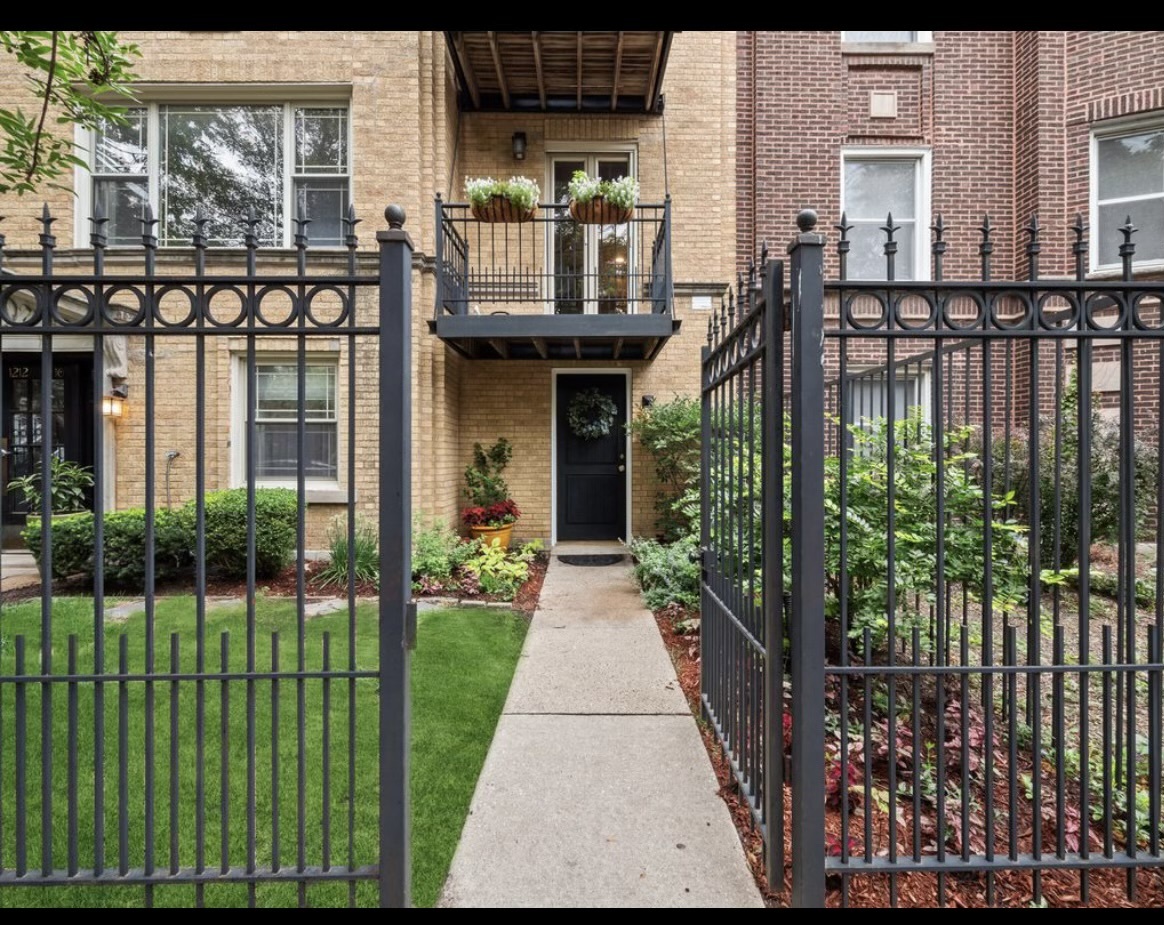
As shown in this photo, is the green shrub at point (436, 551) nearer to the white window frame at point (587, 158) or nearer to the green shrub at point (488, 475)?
the green shrub at point (488, 475)

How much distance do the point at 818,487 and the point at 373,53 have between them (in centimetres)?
802

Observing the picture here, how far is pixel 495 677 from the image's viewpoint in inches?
160

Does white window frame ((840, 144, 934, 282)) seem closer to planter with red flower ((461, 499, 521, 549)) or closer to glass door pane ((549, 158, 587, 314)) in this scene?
glass door pane ((549, 158, 587, 314))

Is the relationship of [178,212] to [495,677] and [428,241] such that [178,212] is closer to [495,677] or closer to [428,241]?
[428,241]

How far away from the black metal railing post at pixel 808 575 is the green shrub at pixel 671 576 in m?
3.48

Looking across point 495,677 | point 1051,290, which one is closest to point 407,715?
point 495,677

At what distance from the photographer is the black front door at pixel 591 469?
346 inches

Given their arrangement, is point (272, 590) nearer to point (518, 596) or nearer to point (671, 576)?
point (518, 596)

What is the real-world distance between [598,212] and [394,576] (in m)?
5.67

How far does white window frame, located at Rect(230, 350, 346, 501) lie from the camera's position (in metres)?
7.41

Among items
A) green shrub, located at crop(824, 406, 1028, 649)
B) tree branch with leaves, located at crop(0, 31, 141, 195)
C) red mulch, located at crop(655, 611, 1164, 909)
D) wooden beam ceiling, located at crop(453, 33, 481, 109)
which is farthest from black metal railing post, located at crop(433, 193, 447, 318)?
red mulch, located at crop(655, 611, 1164, 909)

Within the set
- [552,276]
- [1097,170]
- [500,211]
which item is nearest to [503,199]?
[500,211]

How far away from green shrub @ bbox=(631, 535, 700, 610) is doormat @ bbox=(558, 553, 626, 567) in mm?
1316

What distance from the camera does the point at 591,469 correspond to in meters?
8.84
